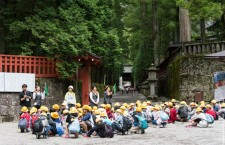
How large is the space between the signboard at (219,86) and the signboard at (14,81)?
12.2m

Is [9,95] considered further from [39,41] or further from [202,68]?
[202,68]

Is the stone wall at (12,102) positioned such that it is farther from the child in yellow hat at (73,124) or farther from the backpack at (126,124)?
the backpack at (126,124)

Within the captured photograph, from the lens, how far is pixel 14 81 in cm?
2500

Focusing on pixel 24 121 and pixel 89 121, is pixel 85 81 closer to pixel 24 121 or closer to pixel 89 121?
pixel 24 121

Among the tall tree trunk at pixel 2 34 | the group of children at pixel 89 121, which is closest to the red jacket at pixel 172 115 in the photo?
the group of children at pixel 89 121

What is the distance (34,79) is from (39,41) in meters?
2.92

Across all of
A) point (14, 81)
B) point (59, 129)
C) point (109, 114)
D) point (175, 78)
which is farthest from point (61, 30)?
point (175, 78)

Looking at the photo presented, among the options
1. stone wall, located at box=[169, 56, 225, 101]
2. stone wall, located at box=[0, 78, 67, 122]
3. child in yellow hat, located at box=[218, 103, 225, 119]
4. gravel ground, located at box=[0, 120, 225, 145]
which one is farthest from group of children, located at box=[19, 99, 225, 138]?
stone wall, located at box=[169, 56, 225, 101]

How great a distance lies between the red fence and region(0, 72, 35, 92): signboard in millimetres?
468

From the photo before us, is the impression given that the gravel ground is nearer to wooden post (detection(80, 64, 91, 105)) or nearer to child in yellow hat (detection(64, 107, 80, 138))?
child in yellow hat (detection(64, 107, 80, 138))

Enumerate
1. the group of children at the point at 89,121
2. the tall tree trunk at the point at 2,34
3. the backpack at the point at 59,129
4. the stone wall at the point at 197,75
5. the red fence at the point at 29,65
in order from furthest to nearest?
the stone wall at the point at 197,75, the tall tree trunk at the point at 2,34, the red fence at the point at 29,65, the backpack at the point at 59,129, the group of children at the point at 89,121

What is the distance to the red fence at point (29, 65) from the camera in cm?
2520

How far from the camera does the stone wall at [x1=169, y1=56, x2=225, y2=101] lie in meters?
31.4

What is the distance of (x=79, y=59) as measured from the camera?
27.3 metres
